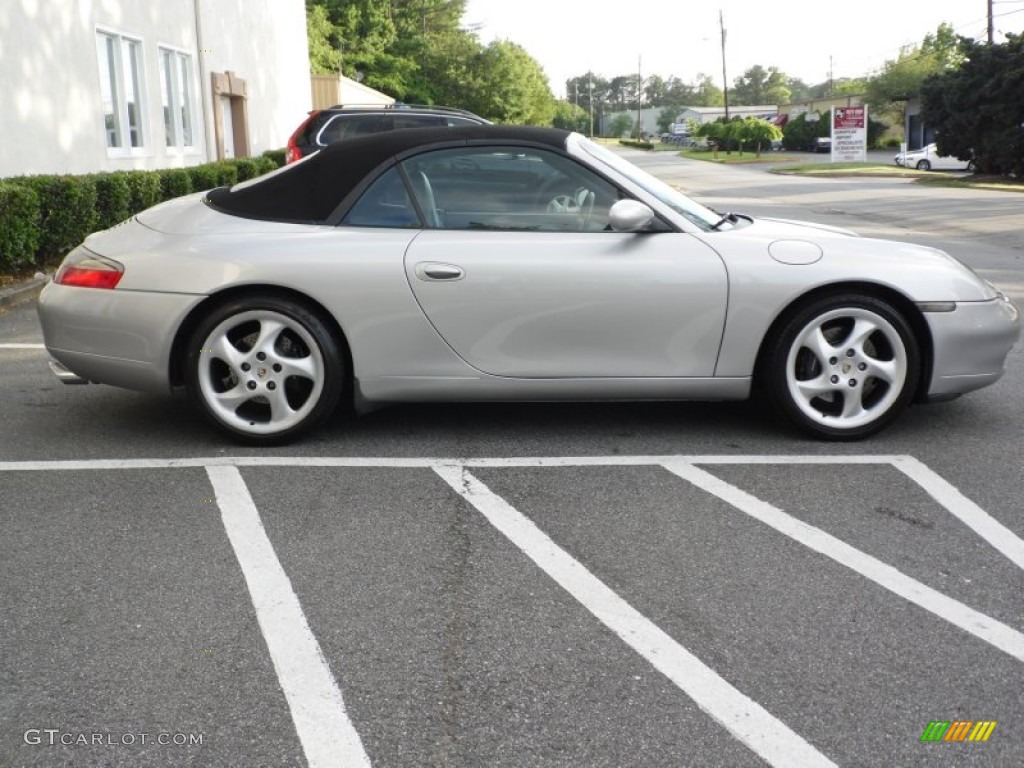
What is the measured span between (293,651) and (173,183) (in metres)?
11.7

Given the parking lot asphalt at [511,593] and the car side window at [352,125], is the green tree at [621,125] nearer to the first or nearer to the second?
the car side window at [352,125]

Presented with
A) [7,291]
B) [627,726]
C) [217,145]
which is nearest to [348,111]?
[7,291]

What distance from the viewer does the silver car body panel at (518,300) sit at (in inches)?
183

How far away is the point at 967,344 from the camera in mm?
4832

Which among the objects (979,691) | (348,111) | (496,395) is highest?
(348,111)

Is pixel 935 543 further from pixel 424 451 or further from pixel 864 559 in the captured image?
pixel 424 451

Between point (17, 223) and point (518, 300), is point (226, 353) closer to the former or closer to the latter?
point (518, 300)

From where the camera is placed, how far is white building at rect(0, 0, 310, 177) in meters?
12.4

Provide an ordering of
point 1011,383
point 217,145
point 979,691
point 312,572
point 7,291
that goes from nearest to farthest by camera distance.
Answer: point 979,691 < point 312,572 < point 1011,383 < point 7,291 < point 217,145

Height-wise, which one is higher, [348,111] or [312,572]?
[348,111]

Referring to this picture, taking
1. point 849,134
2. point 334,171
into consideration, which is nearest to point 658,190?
point 334,171

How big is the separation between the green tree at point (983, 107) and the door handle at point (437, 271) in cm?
3202

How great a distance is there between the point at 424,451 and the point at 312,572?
1381 millimetres

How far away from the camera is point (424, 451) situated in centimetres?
484
